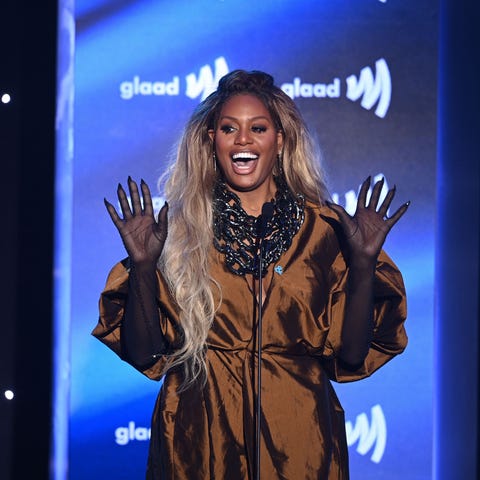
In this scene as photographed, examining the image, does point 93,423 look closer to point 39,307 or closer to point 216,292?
point 39,307

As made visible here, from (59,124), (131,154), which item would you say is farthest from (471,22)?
(59,124)

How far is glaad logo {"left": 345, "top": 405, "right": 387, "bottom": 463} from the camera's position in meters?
4.11

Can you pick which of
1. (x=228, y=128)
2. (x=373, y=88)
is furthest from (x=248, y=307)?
(x=373, y=88)

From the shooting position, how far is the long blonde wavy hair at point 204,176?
8.91ft

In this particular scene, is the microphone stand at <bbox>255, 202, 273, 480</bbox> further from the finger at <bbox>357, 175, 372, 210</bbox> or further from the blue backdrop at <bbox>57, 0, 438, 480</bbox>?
the blue backdrop at <bbox>57, 0, 438, 480</bbox>

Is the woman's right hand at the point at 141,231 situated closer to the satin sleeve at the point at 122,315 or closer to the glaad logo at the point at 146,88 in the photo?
the satin sleeve at the point at 122,315

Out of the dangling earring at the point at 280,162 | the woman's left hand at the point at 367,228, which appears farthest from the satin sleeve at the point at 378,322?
the dangling earring at the point at 280,162

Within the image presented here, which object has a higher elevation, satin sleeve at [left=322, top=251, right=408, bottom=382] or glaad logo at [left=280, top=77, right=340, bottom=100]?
glaad logo at [left=280, top=77, right=340, bottom=100]

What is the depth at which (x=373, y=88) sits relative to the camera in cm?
411

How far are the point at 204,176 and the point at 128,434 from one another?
172 centimetres

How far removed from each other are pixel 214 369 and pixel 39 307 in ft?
5.91

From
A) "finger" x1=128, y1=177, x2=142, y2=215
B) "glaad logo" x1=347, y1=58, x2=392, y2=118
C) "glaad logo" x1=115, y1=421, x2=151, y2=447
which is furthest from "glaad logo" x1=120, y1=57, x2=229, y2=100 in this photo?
"finger" x1=128, y1=177, x2=142, y2=215

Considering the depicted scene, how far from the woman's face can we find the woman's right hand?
28 centimetres

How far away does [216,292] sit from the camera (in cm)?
266
